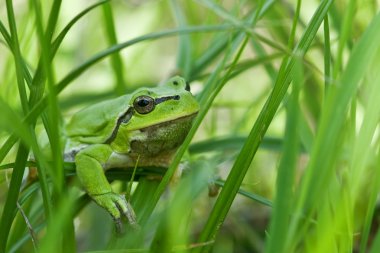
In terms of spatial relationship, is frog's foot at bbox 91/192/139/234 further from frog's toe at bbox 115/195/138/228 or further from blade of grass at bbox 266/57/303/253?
blade of grass at bbox 266/57/303/253

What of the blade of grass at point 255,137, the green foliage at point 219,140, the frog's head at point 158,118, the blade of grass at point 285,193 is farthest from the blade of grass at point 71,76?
the blade of grass at point 285,193

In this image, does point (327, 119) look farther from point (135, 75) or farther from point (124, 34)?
point (124, 34)

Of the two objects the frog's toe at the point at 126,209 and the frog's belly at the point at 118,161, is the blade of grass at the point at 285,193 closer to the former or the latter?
the frog's toe at the point at 126,209

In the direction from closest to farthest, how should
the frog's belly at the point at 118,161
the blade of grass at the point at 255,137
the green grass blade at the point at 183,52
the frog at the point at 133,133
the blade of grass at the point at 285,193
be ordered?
the blade of grass at the point at 285,193 < the blade of grass at the point at 255,137 < the frog at the point at 133,133 < the frog's belly at the point at 118,161 < the green grass blade at the point at 183,52

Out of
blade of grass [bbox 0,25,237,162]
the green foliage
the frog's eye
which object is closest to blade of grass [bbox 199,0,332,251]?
the green foliage

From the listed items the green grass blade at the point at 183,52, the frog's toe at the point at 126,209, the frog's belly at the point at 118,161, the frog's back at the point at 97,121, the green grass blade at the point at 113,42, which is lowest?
the frog's toe at the point at 126,209

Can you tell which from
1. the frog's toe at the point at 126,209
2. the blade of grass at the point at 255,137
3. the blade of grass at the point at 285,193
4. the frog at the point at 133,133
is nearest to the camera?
the blade of grass at the point at 285,193
